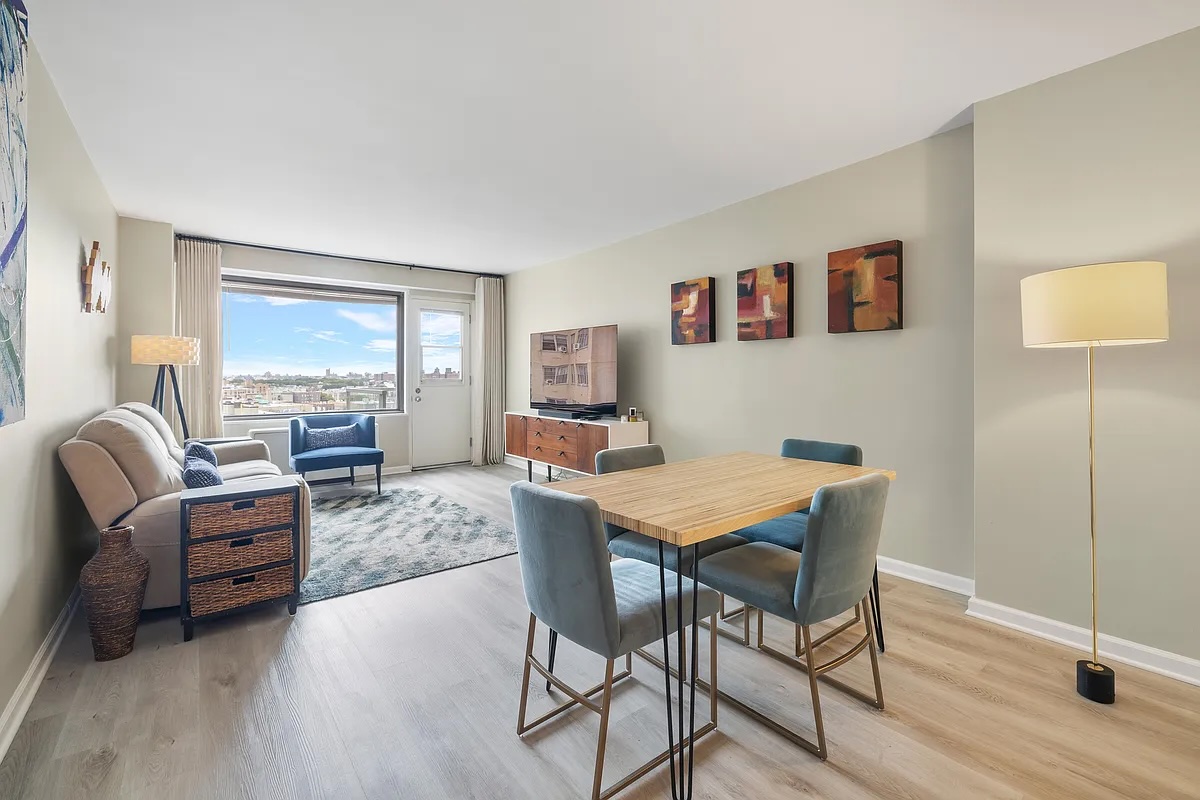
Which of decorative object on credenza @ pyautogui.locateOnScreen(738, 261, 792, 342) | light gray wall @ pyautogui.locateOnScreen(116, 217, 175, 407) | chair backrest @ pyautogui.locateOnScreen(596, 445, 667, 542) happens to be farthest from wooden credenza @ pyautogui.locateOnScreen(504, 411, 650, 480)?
light gray wall @ pyautogui.locateOnScreen(116, 217, 175, 407)

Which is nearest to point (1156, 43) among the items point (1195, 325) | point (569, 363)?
point (1195, 325)

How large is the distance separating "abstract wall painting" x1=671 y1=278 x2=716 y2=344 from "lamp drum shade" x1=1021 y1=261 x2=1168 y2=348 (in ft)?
7.73

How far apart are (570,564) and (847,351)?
8.61ft

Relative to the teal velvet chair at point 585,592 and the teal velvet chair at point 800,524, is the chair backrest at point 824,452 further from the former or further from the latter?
the teal velvet chair at point 585,592

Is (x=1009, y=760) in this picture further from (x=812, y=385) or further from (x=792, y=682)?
(x=812, y=385)

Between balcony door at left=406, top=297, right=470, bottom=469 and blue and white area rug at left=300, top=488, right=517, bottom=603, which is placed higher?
balcony door at left=406, top=297, right=470, bottom=469

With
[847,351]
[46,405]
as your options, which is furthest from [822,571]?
[46,405]

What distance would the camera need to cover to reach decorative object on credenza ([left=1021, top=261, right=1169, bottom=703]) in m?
1.80

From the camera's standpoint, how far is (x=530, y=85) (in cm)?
237

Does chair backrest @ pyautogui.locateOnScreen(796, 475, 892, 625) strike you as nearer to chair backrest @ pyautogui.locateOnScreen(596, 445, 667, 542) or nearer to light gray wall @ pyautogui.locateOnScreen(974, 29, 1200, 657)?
chair backrest @ pyautogui.locateOnScreen(596, 445, 667, 542)

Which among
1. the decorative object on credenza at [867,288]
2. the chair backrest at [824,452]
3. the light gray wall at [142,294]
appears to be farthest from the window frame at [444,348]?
the chair backrest at [824,452]

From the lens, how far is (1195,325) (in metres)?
2.05

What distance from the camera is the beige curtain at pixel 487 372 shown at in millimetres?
6703

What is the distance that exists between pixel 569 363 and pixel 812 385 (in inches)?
97.0
